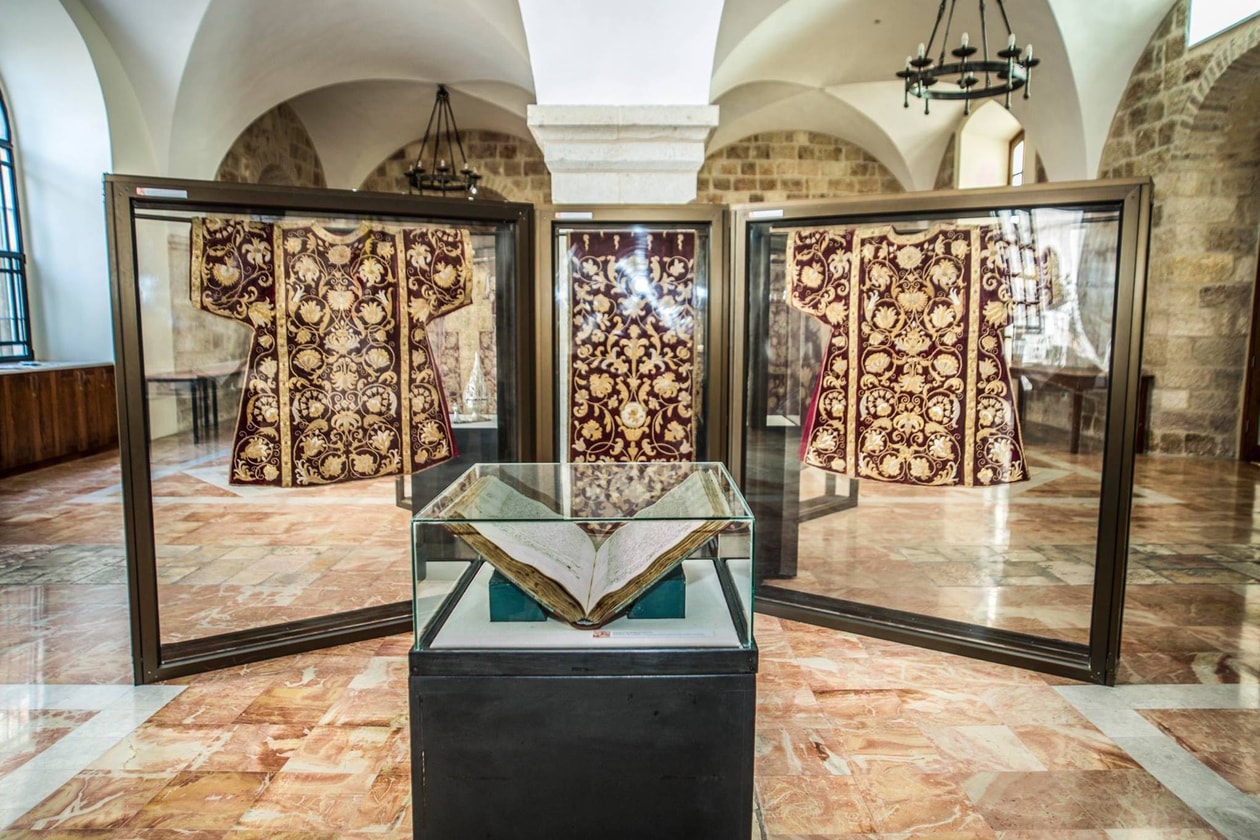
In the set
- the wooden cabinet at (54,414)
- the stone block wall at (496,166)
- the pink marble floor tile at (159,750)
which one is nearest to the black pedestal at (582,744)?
the pink marble floor tile at (159,750)

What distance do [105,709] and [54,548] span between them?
7.98 feet

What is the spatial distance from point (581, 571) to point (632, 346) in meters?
1.80

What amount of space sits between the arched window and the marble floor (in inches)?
207

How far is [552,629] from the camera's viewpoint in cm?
166

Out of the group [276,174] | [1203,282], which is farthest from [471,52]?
[1203,282]

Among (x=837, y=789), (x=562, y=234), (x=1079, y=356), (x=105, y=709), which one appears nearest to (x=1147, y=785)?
(x=837, y=789)

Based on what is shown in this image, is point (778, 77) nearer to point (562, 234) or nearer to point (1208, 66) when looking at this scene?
point (1208, 66)

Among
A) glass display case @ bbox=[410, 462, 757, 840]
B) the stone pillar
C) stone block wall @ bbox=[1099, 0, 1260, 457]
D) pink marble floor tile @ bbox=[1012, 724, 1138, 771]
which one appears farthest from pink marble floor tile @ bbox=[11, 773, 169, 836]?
stone block wall @ bbox=[1099, 0, 1260, 457]

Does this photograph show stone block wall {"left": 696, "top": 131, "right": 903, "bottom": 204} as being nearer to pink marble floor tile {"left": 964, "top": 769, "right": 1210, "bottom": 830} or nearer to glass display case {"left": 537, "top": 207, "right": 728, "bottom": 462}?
glass display case {"left": 537, "top": 207, "right": 728, "bottom": 462}

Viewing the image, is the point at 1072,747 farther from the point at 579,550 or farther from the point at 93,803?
the point at 93,803

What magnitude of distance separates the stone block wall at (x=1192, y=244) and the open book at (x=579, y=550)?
711cm

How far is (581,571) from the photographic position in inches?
69.4

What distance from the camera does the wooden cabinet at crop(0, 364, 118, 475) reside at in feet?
21.0

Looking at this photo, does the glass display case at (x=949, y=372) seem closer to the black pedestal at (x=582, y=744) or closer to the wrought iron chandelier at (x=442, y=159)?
the black pedestal at (x=582, y=744)
